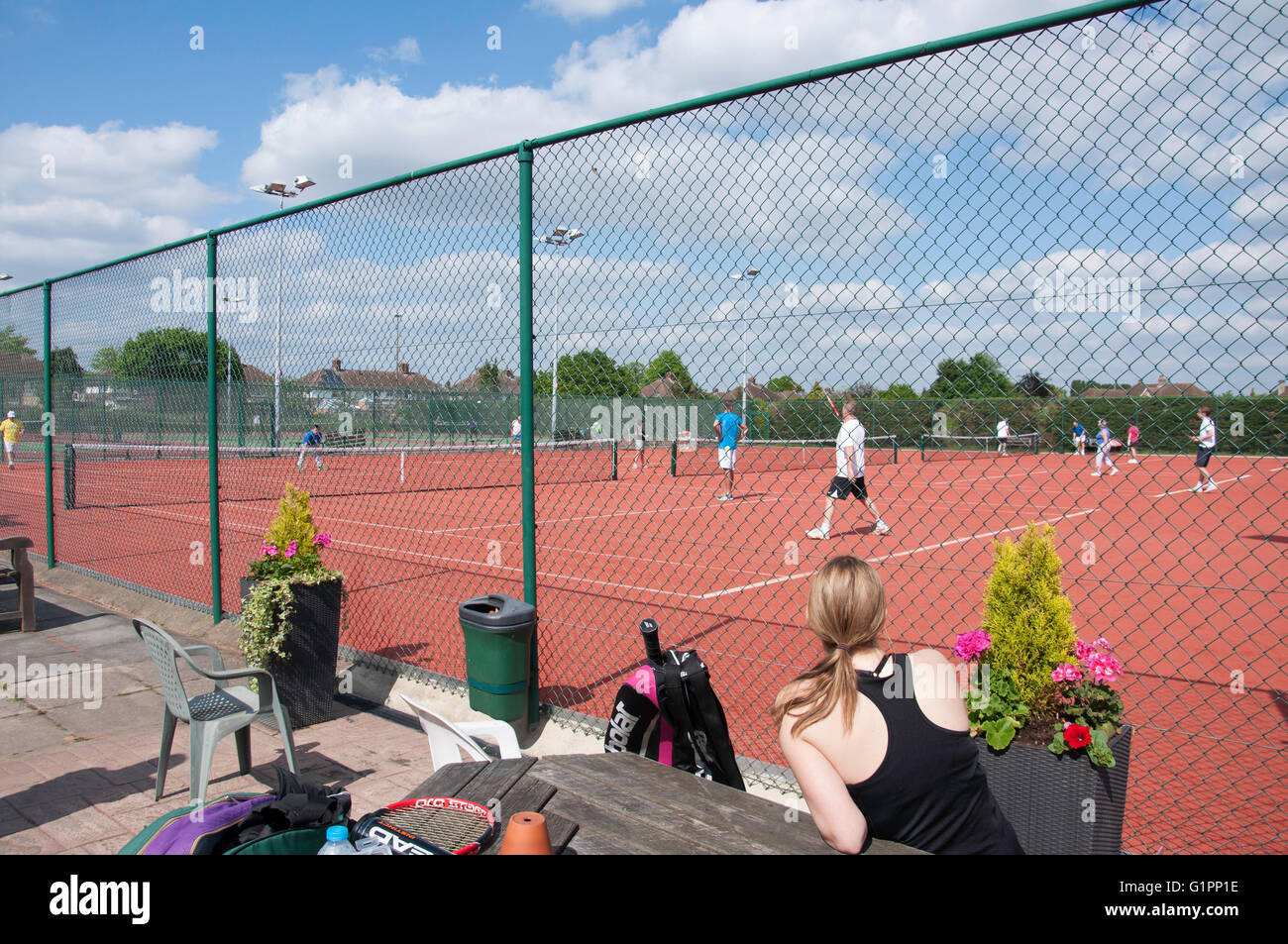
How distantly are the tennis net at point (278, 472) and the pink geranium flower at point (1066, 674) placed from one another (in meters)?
11.3

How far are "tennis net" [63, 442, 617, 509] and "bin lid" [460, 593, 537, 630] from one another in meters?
9.42

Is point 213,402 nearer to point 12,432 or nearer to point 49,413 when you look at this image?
point 49,413

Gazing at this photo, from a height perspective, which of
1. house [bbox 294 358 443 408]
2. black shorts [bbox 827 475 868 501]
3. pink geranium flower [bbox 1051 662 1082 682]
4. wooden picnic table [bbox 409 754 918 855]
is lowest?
wooden picnic table [bbox 409 754 918 855]

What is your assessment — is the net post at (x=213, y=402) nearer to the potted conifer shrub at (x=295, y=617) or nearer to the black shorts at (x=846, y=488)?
the potted conifer shrub at (x=295, y=617)

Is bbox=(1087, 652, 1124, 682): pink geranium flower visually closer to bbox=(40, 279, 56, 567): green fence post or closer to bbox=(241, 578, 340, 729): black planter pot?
bbox=(241, 578, 340, 729): black planter pot

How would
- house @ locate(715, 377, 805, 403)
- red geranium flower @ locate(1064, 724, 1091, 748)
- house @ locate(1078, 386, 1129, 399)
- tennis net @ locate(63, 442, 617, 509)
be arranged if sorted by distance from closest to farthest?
red geranium flower @ locate(1064, 724, 1091, 748), house @ locate(1078, 386, 1129, 399), house @ locate(715, 377, 805, 403), tennis net @ locate(63, 442, 617, 509)

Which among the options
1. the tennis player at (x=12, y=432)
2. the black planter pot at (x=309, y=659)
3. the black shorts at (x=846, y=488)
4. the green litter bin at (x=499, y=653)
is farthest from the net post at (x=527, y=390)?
the tennis player at (x=12, y=432)

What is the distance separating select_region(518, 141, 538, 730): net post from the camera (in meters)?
4.30

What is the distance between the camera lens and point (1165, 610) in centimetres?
775

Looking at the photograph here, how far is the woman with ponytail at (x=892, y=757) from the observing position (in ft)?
6.62

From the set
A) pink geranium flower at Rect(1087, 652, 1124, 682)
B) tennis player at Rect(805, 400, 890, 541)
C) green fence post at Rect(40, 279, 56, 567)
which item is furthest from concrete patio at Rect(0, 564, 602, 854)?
tennis player at Rect(805, 400, 890, 541)

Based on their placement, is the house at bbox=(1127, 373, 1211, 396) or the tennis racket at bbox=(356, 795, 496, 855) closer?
the tennis racket at bbox=(356, 795, 496, 855)
